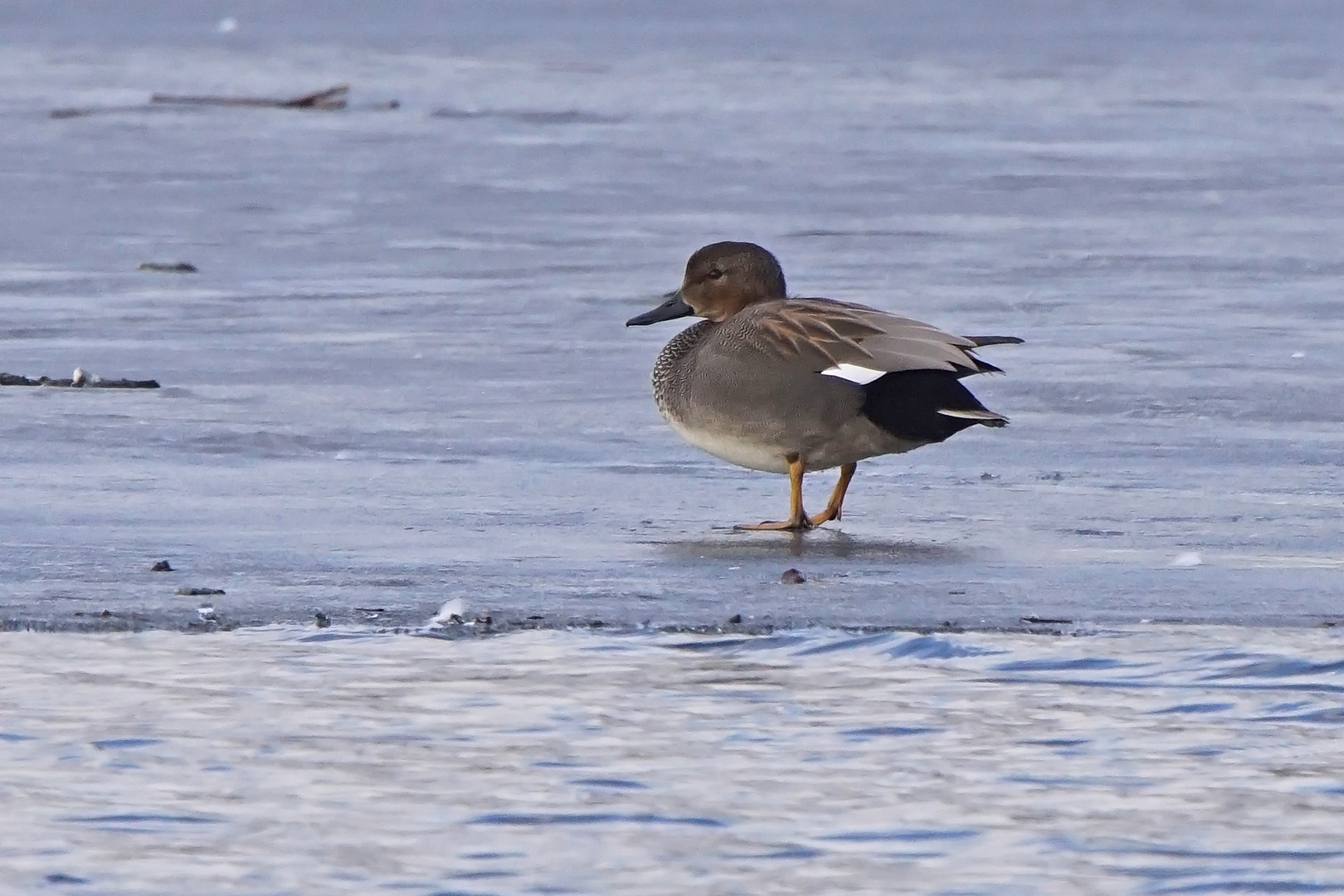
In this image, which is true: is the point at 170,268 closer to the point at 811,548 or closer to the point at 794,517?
the point at 794,517

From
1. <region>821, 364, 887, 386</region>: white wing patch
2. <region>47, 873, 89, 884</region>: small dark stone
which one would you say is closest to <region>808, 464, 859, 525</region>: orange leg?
<region>821, 364, 887, 386</region>: white wing patch

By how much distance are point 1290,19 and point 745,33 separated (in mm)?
7152

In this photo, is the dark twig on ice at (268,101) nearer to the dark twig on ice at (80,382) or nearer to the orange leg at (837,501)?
the dark twig on ice at (80,382)

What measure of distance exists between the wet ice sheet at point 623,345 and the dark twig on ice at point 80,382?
0.13m

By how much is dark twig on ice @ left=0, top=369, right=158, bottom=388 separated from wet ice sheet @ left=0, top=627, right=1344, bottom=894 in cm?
335

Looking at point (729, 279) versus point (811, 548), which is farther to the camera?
point (729, 279)

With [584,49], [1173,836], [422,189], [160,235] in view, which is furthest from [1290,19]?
[1173,836]

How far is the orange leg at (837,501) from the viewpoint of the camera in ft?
21.9

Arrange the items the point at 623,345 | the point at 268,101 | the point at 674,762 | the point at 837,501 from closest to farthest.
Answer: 1. the point at 674,762
2. the point at 837,501
3. the point at 623,345
4. the point at 268,101

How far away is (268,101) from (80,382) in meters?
13.6

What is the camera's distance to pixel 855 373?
6473 millimetres

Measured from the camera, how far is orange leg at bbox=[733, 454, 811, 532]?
6562 mm

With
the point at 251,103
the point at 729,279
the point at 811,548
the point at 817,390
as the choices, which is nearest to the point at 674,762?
the point at 811,548

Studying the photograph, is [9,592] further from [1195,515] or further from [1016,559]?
[1195,515]
